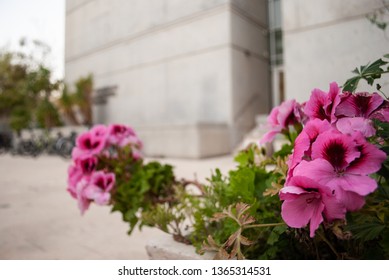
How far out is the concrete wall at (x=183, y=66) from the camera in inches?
308

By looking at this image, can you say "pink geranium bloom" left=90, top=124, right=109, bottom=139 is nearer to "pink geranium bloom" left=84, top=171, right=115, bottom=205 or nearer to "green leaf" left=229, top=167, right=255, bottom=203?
"pink geranium bloom" left=84, top=171, right=115, bottom=205

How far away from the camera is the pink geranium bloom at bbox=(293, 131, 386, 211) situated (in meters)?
0.44

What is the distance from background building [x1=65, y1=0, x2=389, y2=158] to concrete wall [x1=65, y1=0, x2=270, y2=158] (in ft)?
0.09

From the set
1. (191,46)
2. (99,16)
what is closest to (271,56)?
(191,46)

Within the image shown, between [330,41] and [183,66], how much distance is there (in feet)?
25.6

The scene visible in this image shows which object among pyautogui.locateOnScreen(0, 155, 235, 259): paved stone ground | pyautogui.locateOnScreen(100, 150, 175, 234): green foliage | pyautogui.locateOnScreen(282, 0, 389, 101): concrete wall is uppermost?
pyautogui.locateOnScreen(282, 0, 389, 101): concrete wall

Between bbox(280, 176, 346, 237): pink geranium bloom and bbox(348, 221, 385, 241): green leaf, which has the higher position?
bbox(280, 176, 346, 237): pink geranium bloom

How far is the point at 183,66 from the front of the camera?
8.58 m

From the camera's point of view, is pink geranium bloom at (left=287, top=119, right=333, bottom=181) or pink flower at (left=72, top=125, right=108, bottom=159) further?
pink flower at (left=72, top=125, right=108, bottom=159)

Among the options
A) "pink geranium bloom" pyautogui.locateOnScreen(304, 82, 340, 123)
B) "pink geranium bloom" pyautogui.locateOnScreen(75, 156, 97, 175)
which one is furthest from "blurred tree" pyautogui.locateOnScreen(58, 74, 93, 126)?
"pink geranium bloom" pyautogui.locateOnScreen(304, 82, 340, 123)

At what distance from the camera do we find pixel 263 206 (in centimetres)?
83

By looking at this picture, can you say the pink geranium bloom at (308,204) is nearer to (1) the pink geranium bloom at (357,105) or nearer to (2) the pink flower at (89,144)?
(1) the pink geranium bloom at (357,105)

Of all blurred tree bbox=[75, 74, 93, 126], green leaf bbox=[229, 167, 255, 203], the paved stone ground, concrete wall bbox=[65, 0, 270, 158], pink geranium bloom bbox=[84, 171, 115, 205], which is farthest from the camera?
blurred tree bbox=[75, 74, 93, 126]

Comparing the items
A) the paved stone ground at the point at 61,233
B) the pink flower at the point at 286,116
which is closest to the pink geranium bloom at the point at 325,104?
the pink flower at the point at 286,116
